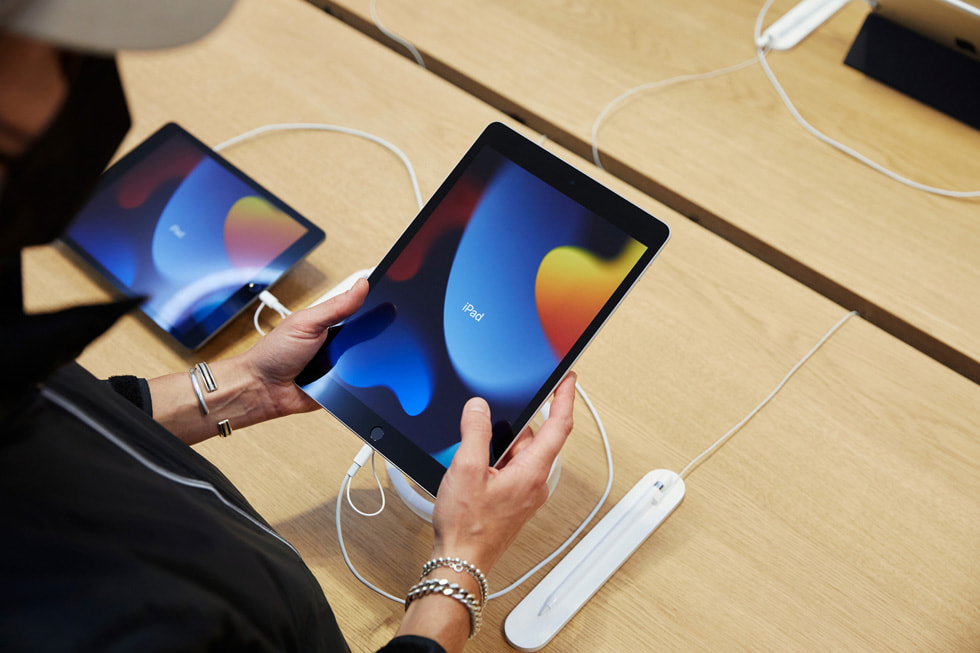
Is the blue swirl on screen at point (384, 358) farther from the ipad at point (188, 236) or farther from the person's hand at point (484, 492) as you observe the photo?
the ipad at point (188, 236)

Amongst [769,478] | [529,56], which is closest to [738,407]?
[769,478]

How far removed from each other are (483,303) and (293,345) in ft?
0.69

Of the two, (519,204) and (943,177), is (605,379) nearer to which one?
(519,204)

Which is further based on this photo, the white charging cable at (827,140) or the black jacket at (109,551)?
the white charging cable at (827,140)

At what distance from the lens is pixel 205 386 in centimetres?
80

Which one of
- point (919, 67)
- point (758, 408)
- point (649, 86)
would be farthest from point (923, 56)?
point (758, 408)

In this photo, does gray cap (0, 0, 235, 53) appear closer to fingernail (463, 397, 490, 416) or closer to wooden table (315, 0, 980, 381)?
fingernail (463, 397, 490, 416)

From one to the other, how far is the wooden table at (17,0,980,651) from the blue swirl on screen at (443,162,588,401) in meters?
0.16

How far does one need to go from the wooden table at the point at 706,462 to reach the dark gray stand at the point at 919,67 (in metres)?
0.44

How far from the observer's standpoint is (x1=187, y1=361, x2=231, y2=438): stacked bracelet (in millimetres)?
793

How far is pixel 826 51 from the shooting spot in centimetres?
119

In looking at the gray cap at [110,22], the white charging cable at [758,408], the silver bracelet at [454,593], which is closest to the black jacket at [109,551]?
the silver bracelet at [454,593]

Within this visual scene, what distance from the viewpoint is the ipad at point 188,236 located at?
91 centimetres

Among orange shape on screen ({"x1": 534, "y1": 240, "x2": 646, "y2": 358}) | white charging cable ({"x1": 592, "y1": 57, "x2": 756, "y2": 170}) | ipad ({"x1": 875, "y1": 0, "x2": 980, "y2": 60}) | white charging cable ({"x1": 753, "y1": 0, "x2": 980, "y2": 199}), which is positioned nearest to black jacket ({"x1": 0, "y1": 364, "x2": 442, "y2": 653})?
orange shape on screen ({"x1": 534, "y1": 240, "x2": 646, "y2": 358})
